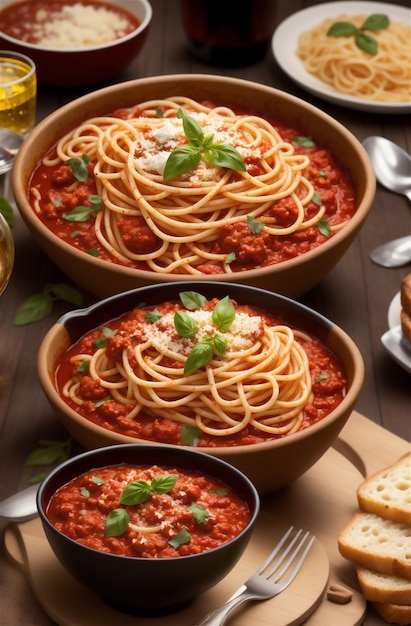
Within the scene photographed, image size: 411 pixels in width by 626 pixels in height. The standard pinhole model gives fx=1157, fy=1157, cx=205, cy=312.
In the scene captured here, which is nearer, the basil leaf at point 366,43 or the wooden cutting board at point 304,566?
the wooden cutting board at point 304,566

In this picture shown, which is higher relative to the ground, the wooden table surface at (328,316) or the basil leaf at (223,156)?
the basil leaf at (223,156)

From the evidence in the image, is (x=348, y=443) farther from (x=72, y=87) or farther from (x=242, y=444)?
(x=72, y=87)

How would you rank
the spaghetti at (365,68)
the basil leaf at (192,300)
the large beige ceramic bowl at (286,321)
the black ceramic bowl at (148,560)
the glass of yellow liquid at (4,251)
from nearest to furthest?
1. the black ceramic bowl at (148,560)
2. the large beige ceramic bowl at (286,321)
3. the basil leaf at (192,300)
4. the glass of yellow liquid at (4,251)
5. the spaghetti at (365,68)

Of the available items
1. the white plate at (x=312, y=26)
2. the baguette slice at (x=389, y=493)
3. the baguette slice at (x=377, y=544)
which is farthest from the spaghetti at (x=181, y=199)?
the white plate at (x=312, y=26)

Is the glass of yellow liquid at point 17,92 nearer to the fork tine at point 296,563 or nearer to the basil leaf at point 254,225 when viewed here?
the basil leaf at point 254,225

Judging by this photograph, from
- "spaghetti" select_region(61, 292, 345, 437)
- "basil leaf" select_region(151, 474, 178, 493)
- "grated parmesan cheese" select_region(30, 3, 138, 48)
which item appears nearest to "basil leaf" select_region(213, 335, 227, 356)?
"spaghetti" select_region(61, 292, 345, 437)

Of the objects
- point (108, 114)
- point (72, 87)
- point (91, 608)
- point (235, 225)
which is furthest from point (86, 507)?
point (72, 87)
